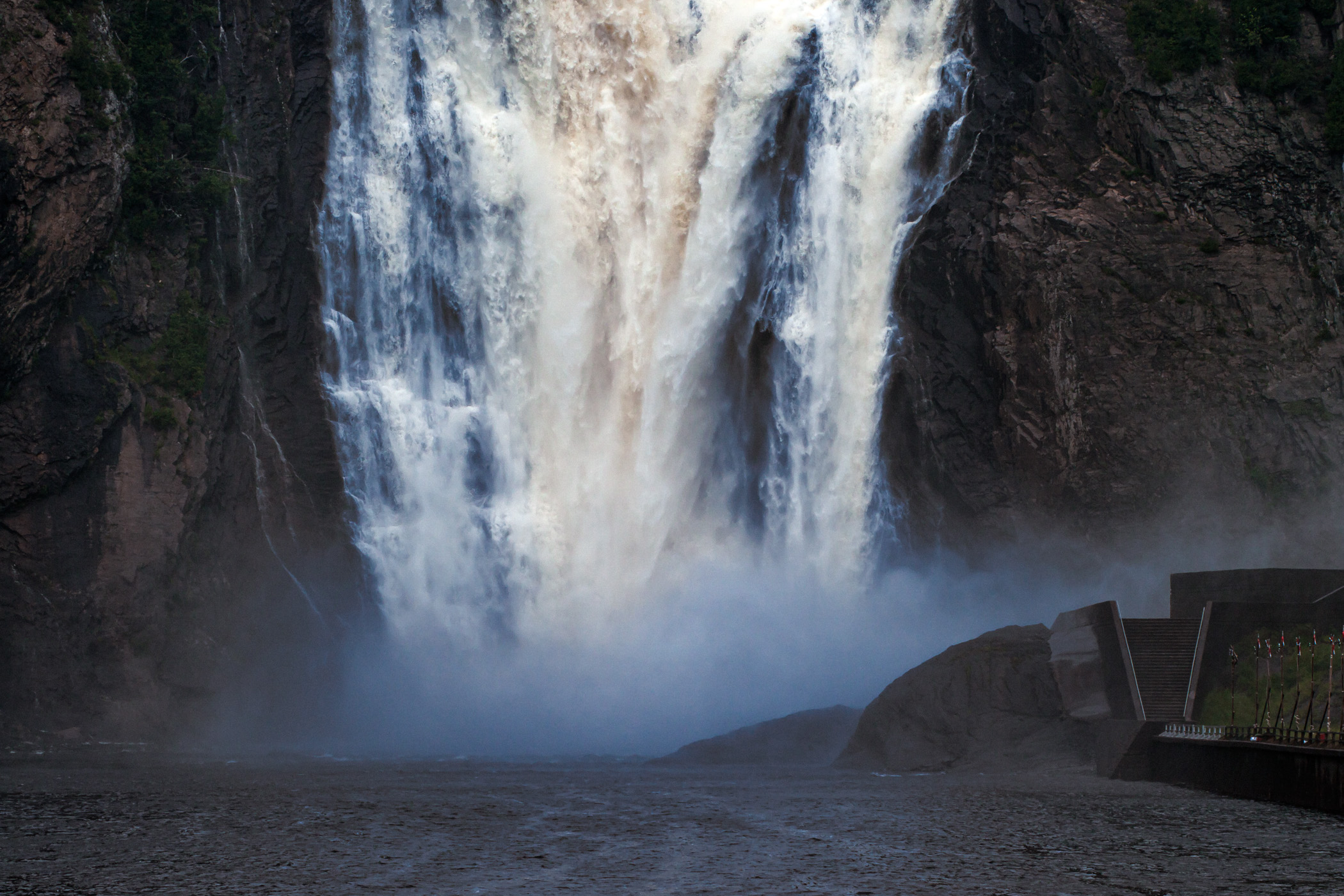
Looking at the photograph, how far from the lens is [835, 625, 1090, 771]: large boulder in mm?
29594

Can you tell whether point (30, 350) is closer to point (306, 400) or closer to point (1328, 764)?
point (306, 400)

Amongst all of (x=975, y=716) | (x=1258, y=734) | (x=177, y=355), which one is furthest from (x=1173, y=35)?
(x=177, y=355)

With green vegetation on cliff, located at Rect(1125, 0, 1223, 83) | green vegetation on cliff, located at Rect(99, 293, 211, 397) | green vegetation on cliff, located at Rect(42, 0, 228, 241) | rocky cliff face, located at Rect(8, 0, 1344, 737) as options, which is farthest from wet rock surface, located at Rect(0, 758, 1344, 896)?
green vegetation on cliff, located at Rect(1125, 0, 1223, 83)

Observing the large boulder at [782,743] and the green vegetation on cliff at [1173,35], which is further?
the green vegetation on cliff at [1173,35]

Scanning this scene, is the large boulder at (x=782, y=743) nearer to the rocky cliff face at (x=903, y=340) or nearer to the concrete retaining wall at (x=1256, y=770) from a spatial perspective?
the rocky cliff face at (x=903, y=340)

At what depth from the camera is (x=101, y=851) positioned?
16609 mm

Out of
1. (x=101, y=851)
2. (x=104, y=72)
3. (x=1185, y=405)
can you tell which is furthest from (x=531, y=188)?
(x=101, y=851)

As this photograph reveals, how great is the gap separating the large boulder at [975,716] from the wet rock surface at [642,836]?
241cm

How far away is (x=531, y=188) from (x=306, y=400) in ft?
33.7

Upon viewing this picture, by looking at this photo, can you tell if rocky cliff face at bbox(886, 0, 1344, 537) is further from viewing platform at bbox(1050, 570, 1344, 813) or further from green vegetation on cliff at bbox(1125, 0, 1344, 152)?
viewing platform at bbox(1050, 570, 1344, 813)

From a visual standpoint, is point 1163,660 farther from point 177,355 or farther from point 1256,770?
point 177,355

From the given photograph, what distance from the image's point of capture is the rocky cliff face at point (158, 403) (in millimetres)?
35156

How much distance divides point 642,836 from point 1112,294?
92.5 feet

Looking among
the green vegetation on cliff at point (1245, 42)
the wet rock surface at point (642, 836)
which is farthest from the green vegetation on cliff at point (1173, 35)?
the wet rock surface at point (642, 836)
